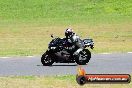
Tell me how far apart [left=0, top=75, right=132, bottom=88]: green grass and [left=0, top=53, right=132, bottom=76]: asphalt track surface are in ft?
4.87

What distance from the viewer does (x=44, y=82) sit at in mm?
18516

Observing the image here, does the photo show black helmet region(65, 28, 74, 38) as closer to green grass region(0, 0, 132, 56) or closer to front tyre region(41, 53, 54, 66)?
front tyre region(41, 53, 54, 66)

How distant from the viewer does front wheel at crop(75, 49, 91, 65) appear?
2417 cm

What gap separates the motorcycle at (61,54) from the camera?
24.0 m

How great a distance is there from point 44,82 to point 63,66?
5.51 m

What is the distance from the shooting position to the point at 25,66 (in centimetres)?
2389

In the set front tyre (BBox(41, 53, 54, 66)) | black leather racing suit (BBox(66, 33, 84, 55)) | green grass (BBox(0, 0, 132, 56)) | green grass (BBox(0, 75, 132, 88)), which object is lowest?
green grass (BBox(0, 0, 132, 56))

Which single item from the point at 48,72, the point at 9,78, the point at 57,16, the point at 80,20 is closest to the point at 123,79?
the point at 9,78

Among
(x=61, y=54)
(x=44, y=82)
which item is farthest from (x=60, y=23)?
(x=44, y=82)

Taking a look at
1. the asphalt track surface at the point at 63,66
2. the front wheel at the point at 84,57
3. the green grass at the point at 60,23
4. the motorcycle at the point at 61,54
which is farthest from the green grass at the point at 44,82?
the green grass at the point at 60,23

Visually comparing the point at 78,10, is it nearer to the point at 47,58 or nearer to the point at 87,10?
the point at 87,10

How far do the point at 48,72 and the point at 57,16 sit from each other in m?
41.5

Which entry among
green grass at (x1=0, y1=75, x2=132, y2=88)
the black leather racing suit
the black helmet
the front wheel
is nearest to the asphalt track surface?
the front wheel

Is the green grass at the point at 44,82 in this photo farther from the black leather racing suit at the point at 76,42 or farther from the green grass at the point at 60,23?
the green grass at the point at 60,23
